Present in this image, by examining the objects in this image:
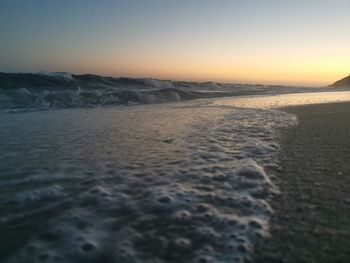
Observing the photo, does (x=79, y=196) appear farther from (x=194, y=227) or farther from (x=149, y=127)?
(x=149, y=127)

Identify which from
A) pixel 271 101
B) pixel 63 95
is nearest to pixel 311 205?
pixel 271 101

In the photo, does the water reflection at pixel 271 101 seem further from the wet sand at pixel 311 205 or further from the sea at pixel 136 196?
the wet sand at pixel 311 205

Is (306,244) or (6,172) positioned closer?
(306,244)

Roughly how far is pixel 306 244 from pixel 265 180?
3.36 ft

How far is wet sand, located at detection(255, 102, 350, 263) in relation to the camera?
5.37 feet

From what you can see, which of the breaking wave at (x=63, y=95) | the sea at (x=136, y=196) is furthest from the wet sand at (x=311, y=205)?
the breaking wave at (x=63, y=95)

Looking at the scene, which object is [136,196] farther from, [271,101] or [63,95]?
[271,101]

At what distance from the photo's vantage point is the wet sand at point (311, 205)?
164 cm

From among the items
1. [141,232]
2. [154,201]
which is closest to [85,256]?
[141,232]

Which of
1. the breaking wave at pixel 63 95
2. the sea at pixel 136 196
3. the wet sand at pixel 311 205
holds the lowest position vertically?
the breaking wave at pixel 63 95

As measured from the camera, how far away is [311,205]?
2166 millimetres

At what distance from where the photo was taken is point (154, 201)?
7.59ft

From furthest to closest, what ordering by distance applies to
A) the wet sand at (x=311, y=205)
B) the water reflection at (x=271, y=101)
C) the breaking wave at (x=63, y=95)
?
the breaking wave at (x=63, y=95)
the water reflection at (x=271, y=101)
the wet sand at (x=311, y=205)

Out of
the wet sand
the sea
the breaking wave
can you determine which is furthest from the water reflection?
the wet sand
